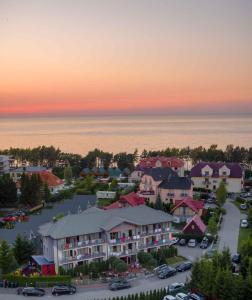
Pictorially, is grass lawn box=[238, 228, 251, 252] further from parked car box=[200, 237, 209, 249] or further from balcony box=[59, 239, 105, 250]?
balcony box=[59, 239, 105, 250]

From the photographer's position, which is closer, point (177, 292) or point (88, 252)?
point (177, 292)

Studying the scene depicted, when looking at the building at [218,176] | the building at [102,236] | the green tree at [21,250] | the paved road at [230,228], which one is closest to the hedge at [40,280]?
the building at [102,236]

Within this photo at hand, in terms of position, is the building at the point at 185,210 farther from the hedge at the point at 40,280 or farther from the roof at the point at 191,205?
the hedge at the point at 40,280

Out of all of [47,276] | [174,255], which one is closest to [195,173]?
[174,255]

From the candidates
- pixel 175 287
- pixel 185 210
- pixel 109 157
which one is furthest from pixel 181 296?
pixel 109 157

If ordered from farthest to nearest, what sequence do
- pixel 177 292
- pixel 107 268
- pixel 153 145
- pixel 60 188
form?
pixel 153 145
pixel 60 188
pixel 107 268
pixel 177 292

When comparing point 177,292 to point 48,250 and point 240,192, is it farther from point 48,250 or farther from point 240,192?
point 240,192

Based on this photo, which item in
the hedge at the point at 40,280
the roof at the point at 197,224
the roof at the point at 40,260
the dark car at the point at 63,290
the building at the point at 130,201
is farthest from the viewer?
the building at the point at 130,201
